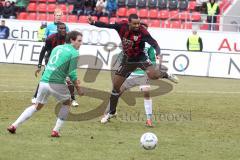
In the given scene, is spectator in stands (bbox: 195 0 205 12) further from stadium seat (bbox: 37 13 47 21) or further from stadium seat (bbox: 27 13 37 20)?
stadium seat (bbox: 27 13 37 20)

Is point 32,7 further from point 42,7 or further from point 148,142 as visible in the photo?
point 148,142

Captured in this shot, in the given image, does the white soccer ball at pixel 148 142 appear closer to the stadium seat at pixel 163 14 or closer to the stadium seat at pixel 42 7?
the stadium seat at pixel 163 14

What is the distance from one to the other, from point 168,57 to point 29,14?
13.3 meters

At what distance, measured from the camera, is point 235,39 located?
32.2m

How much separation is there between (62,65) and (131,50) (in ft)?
8.64

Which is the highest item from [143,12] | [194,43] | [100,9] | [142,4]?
[142,4]

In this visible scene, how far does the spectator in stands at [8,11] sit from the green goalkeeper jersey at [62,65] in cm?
2635

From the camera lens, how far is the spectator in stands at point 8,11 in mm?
37812

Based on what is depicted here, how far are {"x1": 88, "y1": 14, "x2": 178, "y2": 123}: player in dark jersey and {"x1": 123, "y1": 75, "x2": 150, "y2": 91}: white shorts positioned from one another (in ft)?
0.60

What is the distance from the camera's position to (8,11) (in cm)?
3788

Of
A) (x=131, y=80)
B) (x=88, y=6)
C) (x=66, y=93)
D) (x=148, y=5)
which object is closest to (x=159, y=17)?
(x=148, y=5)

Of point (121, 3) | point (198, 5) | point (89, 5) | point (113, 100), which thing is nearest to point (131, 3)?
point (121, 3)

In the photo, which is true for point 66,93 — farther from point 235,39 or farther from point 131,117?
point 235,39

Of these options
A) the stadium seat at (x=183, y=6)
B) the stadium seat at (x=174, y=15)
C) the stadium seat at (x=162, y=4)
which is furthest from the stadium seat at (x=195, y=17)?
the stadium seat at (x=162, y=4)
